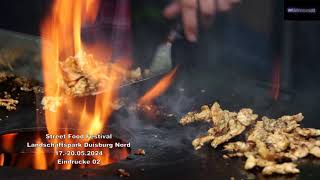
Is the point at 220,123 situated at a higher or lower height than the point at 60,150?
higher

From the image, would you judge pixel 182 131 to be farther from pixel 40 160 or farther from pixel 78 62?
pixel 78 62

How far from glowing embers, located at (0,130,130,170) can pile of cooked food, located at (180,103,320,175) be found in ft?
1.61

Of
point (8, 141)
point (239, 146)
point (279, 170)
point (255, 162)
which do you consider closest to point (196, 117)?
point (239, 146)

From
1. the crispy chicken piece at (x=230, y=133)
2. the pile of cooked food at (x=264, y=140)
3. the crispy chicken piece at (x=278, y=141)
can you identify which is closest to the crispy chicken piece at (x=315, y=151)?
the pile of cooked food at (x=264, y=140)

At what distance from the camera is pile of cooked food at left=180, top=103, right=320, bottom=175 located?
2.28 m

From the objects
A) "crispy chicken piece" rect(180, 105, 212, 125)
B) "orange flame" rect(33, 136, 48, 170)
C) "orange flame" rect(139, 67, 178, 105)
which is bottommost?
"orange flame" rect(33, 136, 48, 170)

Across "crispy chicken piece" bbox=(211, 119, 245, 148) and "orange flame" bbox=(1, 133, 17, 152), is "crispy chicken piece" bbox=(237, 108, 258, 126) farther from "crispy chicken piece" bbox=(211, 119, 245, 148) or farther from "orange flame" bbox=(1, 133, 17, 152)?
"orange flame" bbox=(1, 133, 17, 152)

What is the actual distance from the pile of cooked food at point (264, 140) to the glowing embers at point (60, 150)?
49 centimetres

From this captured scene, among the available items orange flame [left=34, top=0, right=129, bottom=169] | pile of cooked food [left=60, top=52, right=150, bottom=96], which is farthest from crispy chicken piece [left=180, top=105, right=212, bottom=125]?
pile of cooked food [left=60, top=52, right=150, bottom=96]

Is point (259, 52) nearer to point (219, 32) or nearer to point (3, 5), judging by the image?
point (219, 32)

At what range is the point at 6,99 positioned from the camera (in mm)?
3604

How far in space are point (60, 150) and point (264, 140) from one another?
1.13 metres

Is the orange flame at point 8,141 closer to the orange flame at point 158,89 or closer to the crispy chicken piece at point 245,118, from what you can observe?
the orange flame at point 158,89

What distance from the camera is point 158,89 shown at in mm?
3740
